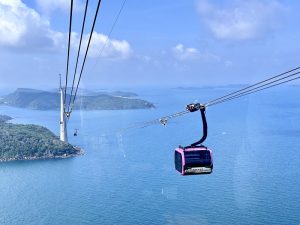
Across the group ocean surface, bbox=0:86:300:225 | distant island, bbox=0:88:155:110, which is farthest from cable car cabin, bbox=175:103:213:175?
distant island, bbox=0:88:155:110

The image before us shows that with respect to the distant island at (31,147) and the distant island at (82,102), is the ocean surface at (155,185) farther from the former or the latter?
the distant island at (82,102)

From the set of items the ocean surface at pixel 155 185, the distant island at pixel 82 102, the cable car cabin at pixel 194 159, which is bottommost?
the ocean surface at pixel 155 185

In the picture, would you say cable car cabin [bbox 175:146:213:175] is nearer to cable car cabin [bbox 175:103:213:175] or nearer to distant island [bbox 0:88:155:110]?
cable car cabin [bbox 175:103:213:175]

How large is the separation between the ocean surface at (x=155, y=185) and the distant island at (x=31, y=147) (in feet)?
8.47

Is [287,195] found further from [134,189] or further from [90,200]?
[90,200]

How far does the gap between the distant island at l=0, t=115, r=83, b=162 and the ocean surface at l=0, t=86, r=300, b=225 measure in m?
2.58

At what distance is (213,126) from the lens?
299ft

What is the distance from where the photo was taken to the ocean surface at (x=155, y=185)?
3928cm

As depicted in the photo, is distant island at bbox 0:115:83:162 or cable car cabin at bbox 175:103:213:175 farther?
distant island at bbox 0:115:83:162

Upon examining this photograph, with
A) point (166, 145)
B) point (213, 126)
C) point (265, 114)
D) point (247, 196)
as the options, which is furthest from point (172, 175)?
point (265, 114)

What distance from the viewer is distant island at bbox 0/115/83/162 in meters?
67.3

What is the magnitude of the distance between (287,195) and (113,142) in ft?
137

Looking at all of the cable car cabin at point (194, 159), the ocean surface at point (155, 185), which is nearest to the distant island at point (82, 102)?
the ocean surface at point (155, 185)

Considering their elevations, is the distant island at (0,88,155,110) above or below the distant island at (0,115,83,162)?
above
